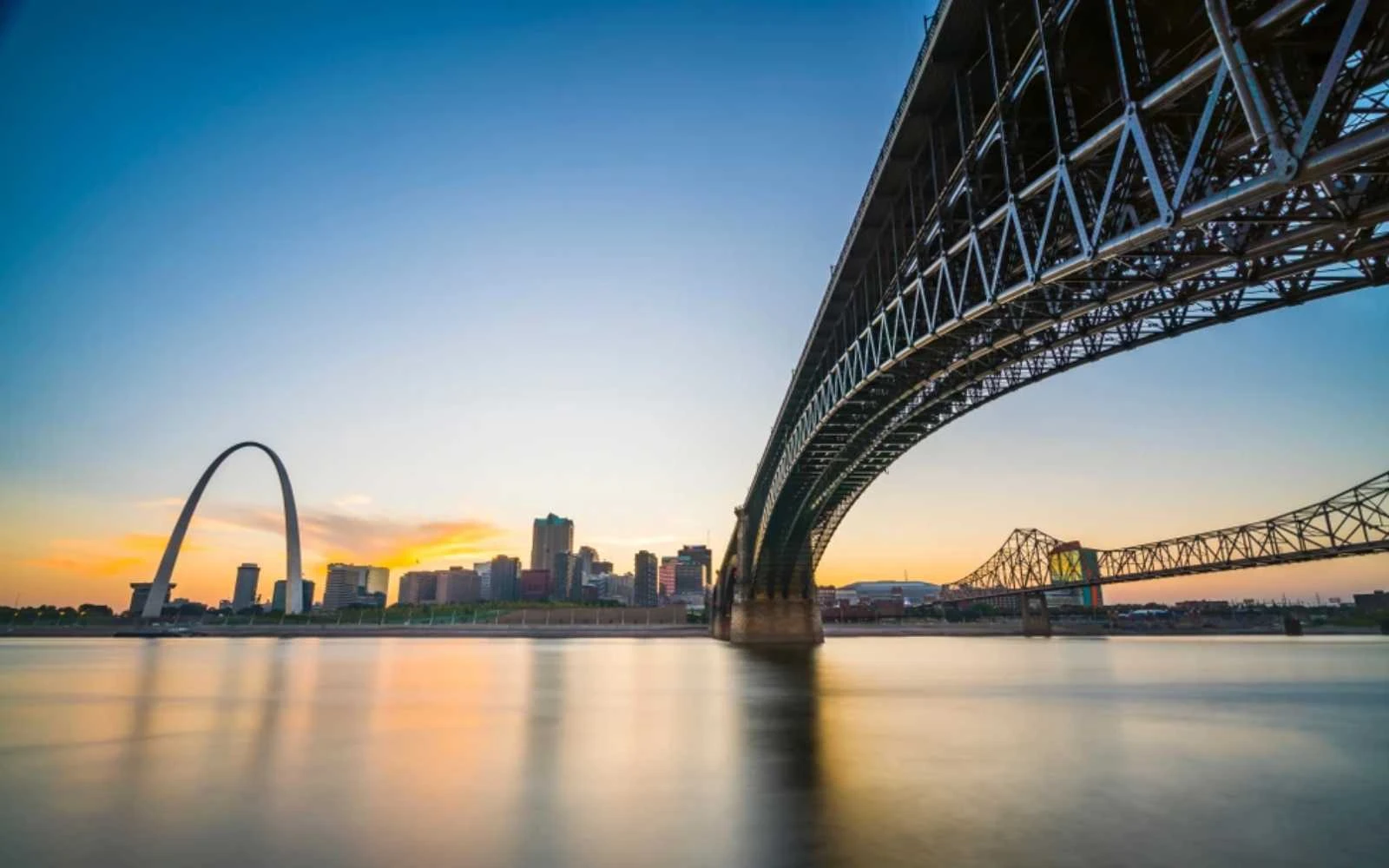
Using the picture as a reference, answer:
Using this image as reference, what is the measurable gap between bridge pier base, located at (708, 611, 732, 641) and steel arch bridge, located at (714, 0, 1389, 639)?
252 ft

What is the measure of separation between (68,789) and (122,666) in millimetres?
50884

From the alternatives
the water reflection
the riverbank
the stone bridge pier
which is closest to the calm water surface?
the water reflection

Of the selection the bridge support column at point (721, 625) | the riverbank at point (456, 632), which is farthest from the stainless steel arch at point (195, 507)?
the bridge support column at point (721, 625)

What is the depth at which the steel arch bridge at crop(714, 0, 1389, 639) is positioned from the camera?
1138 cm

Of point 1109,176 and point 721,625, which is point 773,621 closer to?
point 721,625

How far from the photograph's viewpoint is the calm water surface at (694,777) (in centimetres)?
1148

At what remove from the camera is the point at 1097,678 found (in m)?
45.6

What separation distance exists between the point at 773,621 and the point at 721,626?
2207 centimetres

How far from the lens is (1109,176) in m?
14.0

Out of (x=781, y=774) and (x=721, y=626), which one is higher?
(x=781, y=774)

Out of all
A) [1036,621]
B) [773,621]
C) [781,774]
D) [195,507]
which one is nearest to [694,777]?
[781,774]

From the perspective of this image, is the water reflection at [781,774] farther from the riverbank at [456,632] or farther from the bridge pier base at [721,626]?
the riverbank at [456,632]

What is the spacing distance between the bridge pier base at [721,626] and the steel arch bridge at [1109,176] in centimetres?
7668

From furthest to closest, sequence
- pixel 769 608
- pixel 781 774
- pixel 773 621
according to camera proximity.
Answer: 1. pixel 773 621
2. pixel 769 608
3. pixel 781 774
